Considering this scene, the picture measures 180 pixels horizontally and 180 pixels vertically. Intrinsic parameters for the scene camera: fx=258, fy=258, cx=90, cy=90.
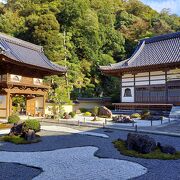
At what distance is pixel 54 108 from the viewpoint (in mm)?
27047

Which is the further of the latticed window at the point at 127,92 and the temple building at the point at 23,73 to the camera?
the latticed window at the point at 127,92

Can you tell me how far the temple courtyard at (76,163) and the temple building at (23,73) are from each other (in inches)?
535

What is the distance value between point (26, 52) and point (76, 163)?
76.0 feet

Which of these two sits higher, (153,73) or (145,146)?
(153,73)

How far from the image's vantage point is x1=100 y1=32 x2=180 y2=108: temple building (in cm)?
2916

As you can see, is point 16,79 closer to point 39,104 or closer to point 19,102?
point 39,104

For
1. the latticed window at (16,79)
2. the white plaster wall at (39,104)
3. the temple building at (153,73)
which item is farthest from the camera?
the white plaster wall at (39,104)

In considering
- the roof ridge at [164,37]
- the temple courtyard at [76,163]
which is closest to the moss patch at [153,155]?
the temple courtyard at [76,163]

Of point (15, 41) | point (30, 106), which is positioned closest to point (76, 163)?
point (30, 106)

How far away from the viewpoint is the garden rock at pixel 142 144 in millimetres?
10255

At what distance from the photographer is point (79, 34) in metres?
50.2

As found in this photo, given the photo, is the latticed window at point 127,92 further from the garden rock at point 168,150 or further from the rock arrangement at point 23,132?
the garden rock at point 168,150

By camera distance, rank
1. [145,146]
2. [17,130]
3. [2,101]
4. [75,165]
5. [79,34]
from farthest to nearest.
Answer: [79,34] → [2,101] → [17,130] → [145,146] → [75,165]

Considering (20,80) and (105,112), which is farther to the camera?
(105,112)
